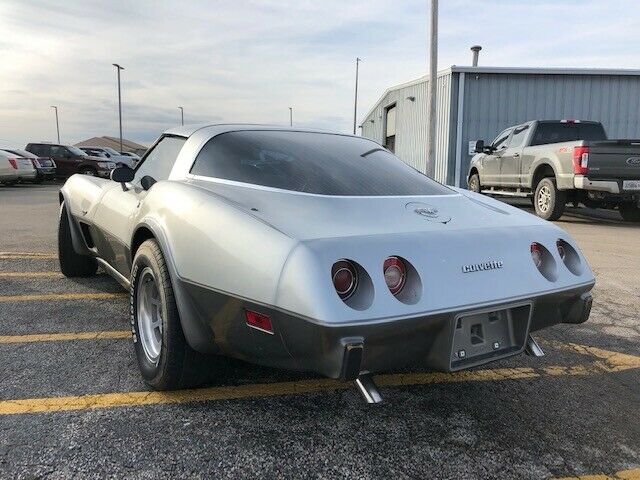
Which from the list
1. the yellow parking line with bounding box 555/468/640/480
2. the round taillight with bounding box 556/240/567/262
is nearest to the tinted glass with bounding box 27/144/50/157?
the round taillight with bounding box 556/240/567/262

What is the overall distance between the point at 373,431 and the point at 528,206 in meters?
13.5

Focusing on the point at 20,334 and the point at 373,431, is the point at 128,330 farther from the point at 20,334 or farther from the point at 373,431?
the point at 373,431

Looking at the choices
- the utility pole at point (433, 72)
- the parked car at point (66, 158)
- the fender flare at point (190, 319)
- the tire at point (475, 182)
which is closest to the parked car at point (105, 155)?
the parked car at point (66, 158)

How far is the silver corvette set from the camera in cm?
197

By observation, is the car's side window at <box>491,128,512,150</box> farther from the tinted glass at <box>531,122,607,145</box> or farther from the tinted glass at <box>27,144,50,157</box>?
the tinted glass at <box>27,144,50,157</box>

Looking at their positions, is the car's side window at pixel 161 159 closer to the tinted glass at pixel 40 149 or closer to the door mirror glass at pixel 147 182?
the door mirror glass at pixel 147 182

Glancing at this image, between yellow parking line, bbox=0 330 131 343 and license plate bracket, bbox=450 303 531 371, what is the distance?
7.55ft

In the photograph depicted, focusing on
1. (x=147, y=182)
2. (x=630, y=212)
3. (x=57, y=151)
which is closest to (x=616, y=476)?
(x=147, y=182)

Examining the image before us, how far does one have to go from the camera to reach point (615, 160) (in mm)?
9109

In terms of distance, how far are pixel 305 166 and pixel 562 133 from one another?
32.4 feet

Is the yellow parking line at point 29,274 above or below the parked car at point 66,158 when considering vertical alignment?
below

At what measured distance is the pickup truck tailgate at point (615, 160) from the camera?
29.8 feet

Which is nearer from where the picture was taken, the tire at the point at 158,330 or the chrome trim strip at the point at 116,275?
the tire at the point at 158,330

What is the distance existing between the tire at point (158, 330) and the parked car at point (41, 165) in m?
19.5
